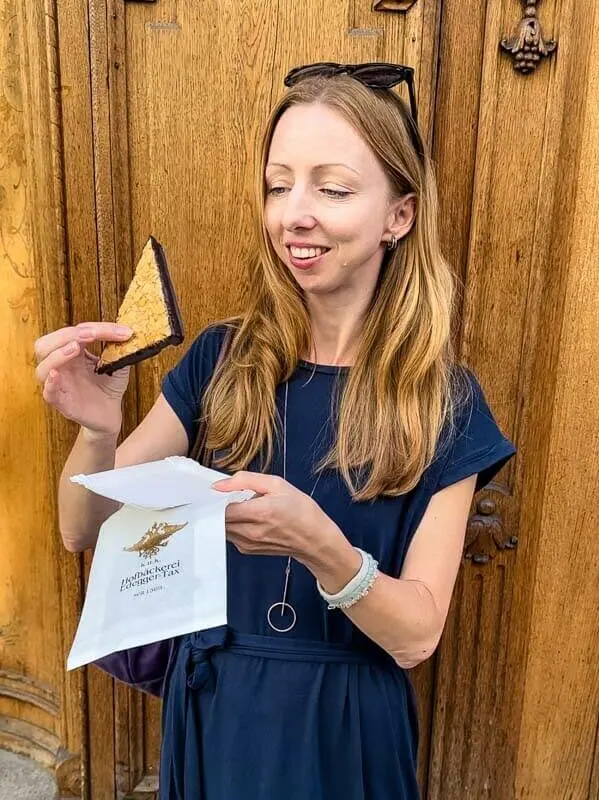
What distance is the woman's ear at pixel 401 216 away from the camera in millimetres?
1279

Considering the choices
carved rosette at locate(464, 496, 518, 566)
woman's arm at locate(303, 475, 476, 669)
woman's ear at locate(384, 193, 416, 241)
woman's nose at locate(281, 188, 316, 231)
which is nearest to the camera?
woman's arm at locate(303, 475, 476, 669)

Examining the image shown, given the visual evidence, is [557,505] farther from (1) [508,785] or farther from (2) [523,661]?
(1) [508,785]

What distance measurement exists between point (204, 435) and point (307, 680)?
19.7 inches

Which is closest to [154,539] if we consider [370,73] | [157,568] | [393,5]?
[157,568]

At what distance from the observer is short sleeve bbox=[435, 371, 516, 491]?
121cm

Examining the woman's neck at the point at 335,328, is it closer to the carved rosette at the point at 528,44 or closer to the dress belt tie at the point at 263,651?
the dress belt tie at the point at 263,651

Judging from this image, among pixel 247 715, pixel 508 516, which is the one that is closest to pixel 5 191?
pixel 247 715

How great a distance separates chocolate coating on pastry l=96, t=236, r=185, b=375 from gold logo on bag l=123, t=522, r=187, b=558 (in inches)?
11.7

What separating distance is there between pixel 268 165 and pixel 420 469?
0.62 m

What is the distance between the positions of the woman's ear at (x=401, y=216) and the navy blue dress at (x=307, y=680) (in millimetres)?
300

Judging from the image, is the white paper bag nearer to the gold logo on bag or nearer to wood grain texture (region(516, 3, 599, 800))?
the gold logo on bag

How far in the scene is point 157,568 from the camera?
0.95 m

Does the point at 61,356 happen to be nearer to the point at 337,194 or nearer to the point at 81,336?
the point at 81,336

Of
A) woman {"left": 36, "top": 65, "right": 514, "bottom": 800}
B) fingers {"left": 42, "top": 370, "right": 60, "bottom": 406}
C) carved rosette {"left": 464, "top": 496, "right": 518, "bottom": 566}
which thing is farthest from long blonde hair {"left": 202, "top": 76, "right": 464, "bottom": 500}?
carved rosette {"left": 464, "top": 496, "right": 518, "bottom": 566}
